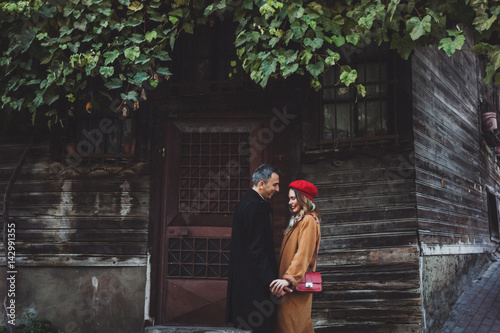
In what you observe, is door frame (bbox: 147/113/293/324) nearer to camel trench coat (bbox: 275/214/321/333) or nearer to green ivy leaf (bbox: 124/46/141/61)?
green ivy leaf (bbox: 124/46/141/61)

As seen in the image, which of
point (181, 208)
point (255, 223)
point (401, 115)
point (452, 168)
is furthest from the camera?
point (452, 168)

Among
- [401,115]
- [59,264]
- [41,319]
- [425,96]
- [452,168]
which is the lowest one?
[41,319]

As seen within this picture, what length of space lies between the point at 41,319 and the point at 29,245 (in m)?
1.04

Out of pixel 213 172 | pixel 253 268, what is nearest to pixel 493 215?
pixel 213 172

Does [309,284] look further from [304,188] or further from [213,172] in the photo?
[213,172]

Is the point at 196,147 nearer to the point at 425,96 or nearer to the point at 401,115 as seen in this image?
the point at 401,115

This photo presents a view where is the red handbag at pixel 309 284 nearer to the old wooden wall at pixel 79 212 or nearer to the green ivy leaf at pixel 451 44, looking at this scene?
the green ivy leaf at pixel 451 44

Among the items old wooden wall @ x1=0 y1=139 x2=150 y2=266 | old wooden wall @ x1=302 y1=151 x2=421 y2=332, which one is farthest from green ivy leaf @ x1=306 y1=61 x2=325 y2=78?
old wooden wall @ x1=0 y1=139 x2=150 y2=266

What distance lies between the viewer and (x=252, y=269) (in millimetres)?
4215

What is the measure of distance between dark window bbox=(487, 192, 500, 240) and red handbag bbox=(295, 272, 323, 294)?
24.1 feet

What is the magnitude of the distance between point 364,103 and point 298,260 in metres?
2.83

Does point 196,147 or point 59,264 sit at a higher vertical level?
point 196,147

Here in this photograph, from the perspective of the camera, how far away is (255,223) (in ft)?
13.9

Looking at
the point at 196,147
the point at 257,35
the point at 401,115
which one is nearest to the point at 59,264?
the point at 196,147
